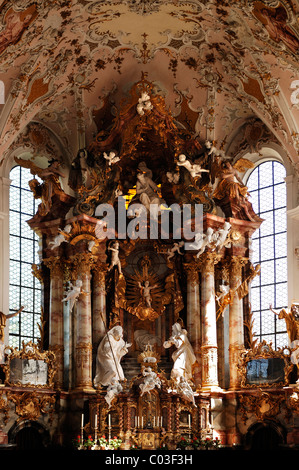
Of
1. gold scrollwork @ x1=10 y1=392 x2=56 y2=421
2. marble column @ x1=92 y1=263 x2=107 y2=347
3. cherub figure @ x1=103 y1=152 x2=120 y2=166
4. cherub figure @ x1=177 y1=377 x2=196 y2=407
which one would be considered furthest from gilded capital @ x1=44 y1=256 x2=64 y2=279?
cherub figure @ x1=177 y1=377 x2=196 y2=407

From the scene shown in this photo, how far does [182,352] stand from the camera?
25.6 meters

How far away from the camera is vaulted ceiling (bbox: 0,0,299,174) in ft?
75.0

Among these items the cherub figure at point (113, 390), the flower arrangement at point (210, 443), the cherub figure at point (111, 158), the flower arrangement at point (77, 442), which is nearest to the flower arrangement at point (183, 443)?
the flower arrangement at point (210, 443)

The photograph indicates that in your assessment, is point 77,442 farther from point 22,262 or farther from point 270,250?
point 270,250

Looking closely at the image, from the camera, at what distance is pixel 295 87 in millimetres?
24250

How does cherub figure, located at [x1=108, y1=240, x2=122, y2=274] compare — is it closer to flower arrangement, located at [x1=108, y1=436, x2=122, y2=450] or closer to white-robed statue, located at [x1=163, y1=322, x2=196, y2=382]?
white-robed statue, located at [x1=163, y1=322, x2=196, y2=382]

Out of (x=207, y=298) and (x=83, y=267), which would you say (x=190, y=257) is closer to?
(x=207, y=298)

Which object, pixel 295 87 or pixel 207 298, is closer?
pixel 295 87

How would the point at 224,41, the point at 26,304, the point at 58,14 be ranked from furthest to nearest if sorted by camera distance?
the point at 26,304
the point at 224,41
the point at 58,14

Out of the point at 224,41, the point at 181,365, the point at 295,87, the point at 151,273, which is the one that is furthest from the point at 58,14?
the point at 181,365

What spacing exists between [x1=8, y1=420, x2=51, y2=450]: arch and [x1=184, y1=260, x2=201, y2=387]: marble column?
450 centimetres

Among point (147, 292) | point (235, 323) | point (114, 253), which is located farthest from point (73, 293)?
point (235, 323)

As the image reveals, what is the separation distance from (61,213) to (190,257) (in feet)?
13.1

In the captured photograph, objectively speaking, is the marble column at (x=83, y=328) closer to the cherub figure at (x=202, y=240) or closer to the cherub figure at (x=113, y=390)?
the cherub figure at (x=113, y=390)
